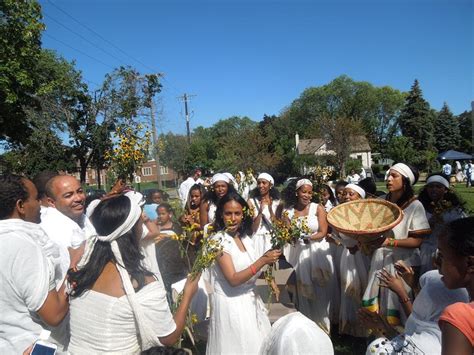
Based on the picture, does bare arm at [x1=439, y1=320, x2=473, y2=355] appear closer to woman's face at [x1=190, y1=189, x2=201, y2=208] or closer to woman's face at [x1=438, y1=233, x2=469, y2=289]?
woman's face at [x1=438, y1=233, x2=469, y2=289]

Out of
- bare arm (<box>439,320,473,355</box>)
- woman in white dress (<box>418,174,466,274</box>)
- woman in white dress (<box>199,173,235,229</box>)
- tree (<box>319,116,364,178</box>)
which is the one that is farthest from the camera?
tree (<box>319,116,364,178</box>)

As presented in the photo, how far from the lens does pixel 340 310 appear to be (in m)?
5.12

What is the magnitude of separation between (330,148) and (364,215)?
133 feet

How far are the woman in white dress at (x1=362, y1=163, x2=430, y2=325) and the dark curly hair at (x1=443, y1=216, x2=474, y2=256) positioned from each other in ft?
6.72

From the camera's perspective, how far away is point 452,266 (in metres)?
1.77

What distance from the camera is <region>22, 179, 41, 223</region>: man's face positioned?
2.44m

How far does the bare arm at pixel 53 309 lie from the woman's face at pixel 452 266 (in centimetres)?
190

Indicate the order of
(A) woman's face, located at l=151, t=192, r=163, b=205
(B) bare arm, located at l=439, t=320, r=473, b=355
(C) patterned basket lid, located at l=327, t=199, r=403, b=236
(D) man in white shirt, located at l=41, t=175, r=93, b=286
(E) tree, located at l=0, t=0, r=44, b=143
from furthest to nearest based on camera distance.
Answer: (E) tree, located at l=0, t=0, r=44, b=143 < (A) woman's face, located at l=151, t=192, r=163, b=205 < (C) patterned basket lid, located at l=327, t=199, r=403, b=236 < (D) man in white shirt, located at l=41, t=175, r=93, b=286 < (B) bare arm, located at l=439, t=320, r=473, b=355

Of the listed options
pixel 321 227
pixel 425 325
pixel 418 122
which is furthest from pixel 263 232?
pixel 418 122

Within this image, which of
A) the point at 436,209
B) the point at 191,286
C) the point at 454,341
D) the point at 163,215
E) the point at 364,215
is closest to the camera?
the point at 454,341

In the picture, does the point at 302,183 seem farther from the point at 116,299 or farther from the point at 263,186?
the point at 116,299

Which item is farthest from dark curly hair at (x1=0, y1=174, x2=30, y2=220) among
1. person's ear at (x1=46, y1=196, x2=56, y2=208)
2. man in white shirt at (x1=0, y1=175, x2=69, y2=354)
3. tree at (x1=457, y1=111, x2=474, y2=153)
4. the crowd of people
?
tree at (x1=457, y1=111, x2=474, y2=153)

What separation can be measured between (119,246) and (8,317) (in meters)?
0.64

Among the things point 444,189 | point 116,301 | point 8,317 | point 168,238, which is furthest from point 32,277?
point 444,189
